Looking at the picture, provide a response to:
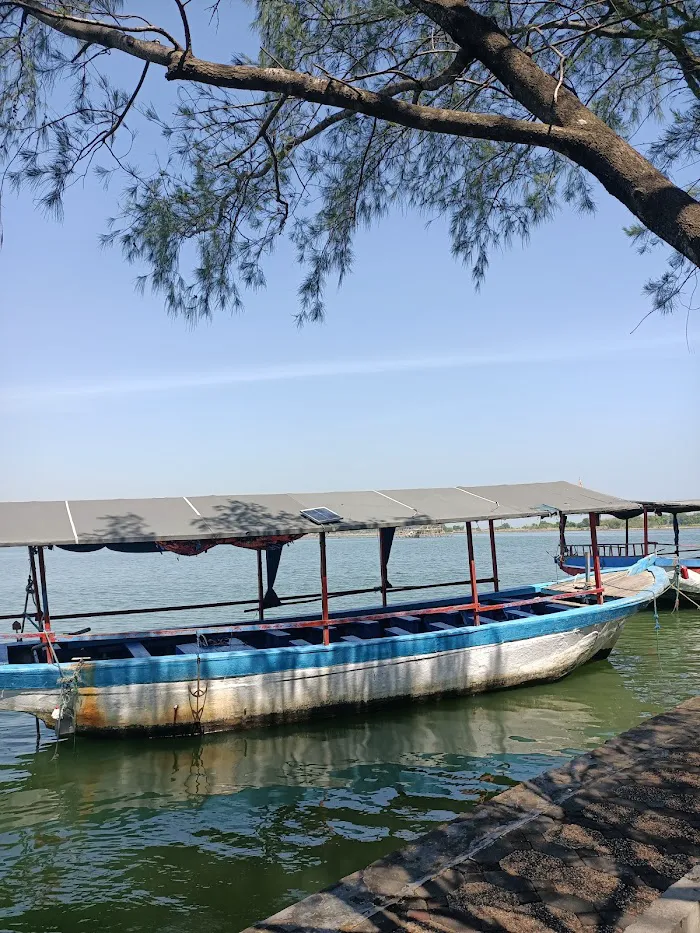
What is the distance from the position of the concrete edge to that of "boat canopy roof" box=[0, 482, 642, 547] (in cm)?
613

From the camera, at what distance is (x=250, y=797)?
697 centimetres

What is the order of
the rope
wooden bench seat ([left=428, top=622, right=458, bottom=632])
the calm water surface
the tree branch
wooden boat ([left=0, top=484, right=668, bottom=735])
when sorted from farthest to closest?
wooden bench seat ([left=428, top=622, right=458, bottom=632]), the rope, wooden boat ([left=0, top=484, right=668, bottom=735]), the calm water surface, the tree branch

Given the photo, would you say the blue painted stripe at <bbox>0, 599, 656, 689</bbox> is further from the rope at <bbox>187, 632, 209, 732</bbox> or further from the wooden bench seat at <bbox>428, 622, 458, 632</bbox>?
the wooden bench seat at <bbox>428, 622, 458, 632</bbox>

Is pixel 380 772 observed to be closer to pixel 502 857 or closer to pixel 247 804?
pixel 247 804

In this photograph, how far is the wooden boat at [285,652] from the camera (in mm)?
8281

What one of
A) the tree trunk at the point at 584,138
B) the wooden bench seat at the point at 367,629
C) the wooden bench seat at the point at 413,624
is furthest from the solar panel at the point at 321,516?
the tree trunk at the point at 584,138

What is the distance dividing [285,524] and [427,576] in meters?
28.1

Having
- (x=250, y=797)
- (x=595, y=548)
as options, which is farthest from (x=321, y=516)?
(x=595, y=548)

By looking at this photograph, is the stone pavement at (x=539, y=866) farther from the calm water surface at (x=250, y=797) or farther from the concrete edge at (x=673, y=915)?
the calm water surface at (x=250, y=797)

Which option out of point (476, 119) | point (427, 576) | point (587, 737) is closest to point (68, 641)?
point (587, 737)

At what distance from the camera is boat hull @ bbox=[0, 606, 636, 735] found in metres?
8.35

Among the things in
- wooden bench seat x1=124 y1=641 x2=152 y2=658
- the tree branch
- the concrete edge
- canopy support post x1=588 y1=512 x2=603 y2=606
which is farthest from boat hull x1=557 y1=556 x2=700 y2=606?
the concrete edge

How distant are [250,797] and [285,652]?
207 centimetres

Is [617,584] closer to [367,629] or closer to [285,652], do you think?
[367,629]
